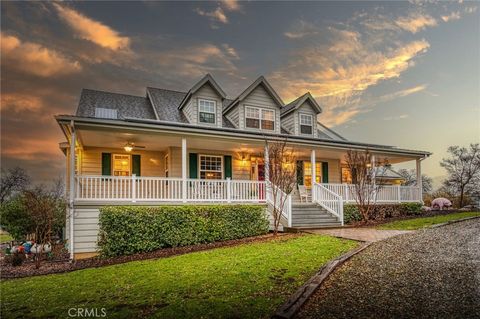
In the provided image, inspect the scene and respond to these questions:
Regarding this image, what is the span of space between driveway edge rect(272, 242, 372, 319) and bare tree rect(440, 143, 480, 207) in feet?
85.3

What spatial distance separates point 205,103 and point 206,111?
40 centimetres

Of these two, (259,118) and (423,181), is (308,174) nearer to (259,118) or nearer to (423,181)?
(259,118)

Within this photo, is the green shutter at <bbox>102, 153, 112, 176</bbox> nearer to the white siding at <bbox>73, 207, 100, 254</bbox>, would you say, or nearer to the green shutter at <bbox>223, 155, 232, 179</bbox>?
the white siding at <bbox>73, 207, 100, 254</bbox>

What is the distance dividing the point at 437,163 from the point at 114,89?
27.7 m

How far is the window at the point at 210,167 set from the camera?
1614cm

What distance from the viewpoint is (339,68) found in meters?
16.2

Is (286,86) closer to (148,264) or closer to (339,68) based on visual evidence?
(339,68)

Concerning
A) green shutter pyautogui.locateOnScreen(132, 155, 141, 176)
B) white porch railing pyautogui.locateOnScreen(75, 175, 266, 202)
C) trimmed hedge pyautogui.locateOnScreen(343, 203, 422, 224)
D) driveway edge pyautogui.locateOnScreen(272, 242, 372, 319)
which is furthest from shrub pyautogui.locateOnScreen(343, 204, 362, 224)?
green shutter pyautogui.locateOnScreen(132, 155, 141, 176)

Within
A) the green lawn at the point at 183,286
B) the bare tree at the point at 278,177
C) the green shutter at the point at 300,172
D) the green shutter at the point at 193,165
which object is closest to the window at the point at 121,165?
the green shutter at the point at 193,165

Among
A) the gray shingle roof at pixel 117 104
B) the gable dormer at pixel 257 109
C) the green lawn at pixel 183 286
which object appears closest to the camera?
the green lawn at pixel 183 286

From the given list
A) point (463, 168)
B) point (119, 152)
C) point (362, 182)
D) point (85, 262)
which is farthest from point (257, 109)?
point (463, 168)

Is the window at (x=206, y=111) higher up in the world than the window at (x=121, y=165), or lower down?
higher up

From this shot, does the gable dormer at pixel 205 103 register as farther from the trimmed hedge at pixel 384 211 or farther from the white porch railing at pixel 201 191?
the trimmed hedge at pixel 384 211

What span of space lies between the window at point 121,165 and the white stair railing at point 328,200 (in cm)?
835
